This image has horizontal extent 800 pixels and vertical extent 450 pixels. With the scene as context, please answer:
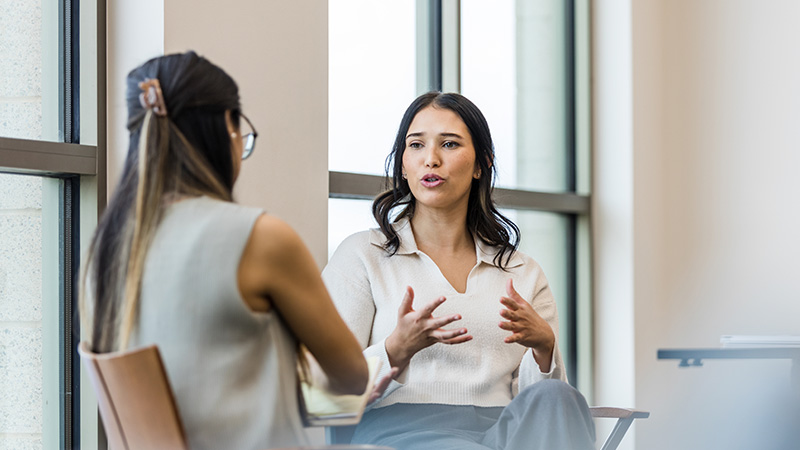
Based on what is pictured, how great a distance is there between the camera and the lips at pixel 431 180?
2.22 metres

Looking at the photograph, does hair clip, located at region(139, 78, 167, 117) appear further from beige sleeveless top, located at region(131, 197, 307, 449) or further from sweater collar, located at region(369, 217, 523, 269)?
sweater collar, located at region(369, 217, 523, 269)

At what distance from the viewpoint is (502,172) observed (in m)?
3.43

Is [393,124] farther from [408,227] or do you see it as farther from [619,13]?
[619,13]

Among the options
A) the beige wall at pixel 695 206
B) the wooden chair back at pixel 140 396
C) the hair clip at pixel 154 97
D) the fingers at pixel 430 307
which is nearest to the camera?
the wooden chair back at pixel 140 396

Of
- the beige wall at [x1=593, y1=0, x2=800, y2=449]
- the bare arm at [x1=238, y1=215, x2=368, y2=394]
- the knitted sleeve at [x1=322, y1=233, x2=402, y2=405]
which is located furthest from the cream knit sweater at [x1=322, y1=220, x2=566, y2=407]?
the beige wall at [x1=593, y1=0, x2=800, y2=449]

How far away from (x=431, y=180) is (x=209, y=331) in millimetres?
1110

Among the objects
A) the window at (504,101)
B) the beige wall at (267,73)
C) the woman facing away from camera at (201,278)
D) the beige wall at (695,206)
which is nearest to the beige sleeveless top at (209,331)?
the woman facing away from camera at (201,278)

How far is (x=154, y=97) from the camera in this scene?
125 cm

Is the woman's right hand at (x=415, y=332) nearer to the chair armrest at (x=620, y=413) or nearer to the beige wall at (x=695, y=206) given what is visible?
the chair armrest at (x=620, y=413)

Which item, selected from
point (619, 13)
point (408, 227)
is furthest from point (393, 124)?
point (619, 13)

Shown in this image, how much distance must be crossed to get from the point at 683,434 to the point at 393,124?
1.90 metres

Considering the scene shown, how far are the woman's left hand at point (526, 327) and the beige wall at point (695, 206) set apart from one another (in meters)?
1.72

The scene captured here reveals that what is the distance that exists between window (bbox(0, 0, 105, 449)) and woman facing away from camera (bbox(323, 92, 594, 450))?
1.94 ft

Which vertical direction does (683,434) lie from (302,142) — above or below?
below
